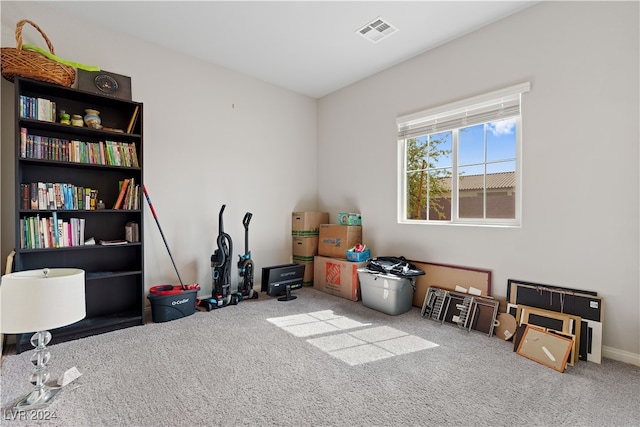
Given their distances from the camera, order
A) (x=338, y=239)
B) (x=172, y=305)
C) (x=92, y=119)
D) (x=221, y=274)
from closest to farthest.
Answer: (x=92, y=119), (x=172, y=305), (x=221, y=274), (x=338, y=239)

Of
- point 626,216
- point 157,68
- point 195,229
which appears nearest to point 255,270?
point 195,229

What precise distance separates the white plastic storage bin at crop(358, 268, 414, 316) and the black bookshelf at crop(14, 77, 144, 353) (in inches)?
90.7

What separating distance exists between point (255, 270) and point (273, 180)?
1.32 m

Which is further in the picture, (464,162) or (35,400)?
(464,162)

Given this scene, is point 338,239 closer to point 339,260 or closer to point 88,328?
point 339,260

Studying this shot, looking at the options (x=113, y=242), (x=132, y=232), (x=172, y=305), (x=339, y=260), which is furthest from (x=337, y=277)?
(x=113, y=242)

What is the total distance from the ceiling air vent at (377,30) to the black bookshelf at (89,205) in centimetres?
235

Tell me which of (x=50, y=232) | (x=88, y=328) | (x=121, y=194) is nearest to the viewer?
(x=50, y=232)

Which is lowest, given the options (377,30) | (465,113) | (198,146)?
(198,146)

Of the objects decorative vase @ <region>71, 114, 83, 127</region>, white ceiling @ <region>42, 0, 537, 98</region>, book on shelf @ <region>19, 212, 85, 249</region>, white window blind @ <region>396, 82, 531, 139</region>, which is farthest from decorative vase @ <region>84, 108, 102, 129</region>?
white window blind @ <region>396, 82, 531, 139</region>

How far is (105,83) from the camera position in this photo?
9.27 ft

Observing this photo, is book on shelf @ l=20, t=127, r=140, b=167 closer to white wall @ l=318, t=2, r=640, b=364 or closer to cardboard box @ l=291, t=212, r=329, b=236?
cardboard box @ l=291, t=212, r=329, b=236

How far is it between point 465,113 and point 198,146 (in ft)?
10.0

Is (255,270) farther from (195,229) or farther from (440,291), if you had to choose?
(440,291)
